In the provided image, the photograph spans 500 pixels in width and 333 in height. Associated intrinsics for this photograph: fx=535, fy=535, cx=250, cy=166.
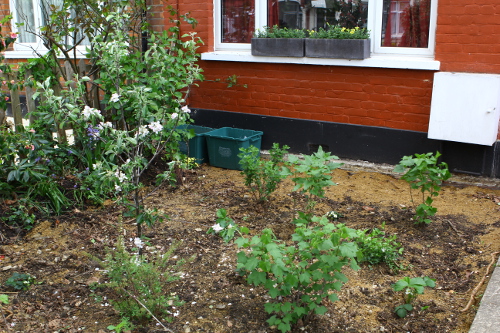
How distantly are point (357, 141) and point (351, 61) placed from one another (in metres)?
0.91

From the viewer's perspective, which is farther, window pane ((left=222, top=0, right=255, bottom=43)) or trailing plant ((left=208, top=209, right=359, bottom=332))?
window pane ((left=222, top=0, right=255, bottom=43))

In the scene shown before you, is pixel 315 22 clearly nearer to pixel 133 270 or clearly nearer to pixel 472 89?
pixel 472 89

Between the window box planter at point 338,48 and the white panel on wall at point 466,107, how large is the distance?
2.83 feet

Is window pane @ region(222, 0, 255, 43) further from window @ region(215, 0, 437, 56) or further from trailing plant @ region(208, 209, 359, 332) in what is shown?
trailing plant @ region(208, 209, 359, 332)

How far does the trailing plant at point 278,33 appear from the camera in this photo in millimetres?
6238

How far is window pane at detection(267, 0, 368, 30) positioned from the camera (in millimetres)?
5969

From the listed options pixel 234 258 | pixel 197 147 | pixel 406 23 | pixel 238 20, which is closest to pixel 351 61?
pixel 406 23

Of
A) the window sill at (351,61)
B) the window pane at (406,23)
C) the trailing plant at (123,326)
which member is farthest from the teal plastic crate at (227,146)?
the trailing plant at (123,326)

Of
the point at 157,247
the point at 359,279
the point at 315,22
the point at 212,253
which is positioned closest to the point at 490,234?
the point at 359,279

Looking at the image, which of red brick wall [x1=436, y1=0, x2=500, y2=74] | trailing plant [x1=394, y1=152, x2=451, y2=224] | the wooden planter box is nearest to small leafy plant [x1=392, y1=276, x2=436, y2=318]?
trailing plant [x1=394, y1=152, x2=451, y2=224]

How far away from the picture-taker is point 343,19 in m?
6.05

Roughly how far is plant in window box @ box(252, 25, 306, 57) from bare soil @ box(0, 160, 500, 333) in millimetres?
1611

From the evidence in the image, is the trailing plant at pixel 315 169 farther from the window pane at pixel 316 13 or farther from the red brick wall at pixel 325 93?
the window pane at pixel 316 13

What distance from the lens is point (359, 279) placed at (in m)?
3.68
